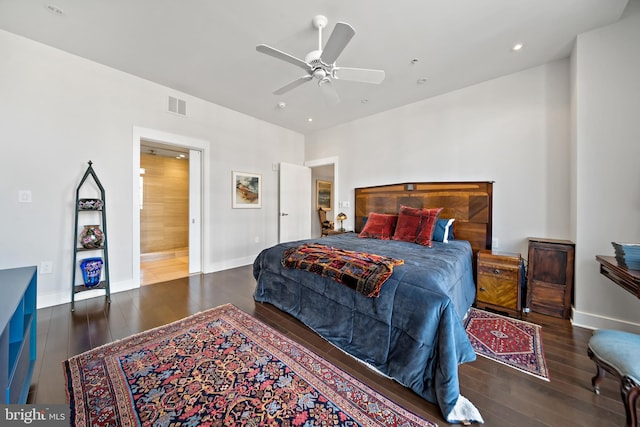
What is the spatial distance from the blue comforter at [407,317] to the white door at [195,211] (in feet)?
7.72

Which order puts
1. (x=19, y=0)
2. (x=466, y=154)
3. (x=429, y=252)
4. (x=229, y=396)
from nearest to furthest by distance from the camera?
(x=229, y=396)
(x=19, y=0)
(x=429, y=252)
(x=466, y=154)

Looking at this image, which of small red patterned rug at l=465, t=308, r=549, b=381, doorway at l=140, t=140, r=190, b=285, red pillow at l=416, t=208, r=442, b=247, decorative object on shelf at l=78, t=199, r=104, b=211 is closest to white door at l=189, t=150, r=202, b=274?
doorway at l=140, t=140, r=190, b=285

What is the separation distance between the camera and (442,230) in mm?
3188

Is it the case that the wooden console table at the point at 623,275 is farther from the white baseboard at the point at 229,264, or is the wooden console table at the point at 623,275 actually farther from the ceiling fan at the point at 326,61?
the white baseboard at the point at 229,264

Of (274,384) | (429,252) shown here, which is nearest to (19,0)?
(274,384)

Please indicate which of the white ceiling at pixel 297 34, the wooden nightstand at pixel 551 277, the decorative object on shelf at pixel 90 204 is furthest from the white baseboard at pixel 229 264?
the wooden nightstand at pixel 551 277

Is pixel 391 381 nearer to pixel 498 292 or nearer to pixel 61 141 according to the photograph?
pixel 498 292

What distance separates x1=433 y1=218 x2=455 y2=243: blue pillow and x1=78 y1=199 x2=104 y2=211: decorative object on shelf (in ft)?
14.2

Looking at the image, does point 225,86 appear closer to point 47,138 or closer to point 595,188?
point 47,138

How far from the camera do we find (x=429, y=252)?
8.26 feet

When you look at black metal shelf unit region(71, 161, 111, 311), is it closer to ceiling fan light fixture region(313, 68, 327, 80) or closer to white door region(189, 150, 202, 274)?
white door region(189, 150, 202, 274)

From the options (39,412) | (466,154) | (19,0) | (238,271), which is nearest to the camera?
(39,412)

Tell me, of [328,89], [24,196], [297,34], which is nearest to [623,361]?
[328,89]

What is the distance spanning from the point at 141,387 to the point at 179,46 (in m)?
3.23
